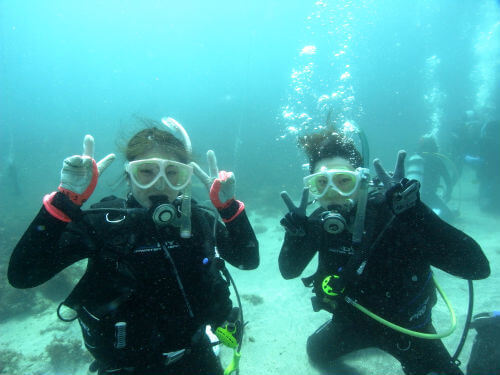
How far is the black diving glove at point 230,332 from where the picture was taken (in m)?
2.96

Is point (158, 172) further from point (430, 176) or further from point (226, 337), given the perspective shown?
point (430, 176)

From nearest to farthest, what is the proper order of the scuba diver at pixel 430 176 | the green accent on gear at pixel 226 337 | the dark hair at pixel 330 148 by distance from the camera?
the green accent on gear at pixel 226 337
the dark hair at pixel 330 148
the scuba diver at pixel 430 176

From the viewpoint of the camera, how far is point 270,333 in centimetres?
577

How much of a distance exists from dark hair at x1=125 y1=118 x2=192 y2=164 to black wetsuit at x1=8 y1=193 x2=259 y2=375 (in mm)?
600

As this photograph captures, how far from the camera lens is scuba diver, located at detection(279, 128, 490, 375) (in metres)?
2.98

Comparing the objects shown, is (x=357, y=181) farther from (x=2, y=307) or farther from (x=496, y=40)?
(x=496, y=40)

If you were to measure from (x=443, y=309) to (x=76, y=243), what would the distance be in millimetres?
7252

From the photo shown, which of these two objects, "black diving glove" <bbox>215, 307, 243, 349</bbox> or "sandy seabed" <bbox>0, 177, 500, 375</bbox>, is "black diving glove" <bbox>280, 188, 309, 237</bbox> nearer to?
"black diving glove" <bbox>215, 307, 243, 349</bbox>

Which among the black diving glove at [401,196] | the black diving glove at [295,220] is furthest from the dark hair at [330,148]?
the black diving glove at [401,196]

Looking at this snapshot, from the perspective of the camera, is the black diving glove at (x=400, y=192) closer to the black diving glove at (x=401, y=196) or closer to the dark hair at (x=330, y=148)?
the black diving glove at (x=401, y=196)

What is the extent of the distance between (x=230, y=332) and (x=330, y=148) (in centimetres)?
264

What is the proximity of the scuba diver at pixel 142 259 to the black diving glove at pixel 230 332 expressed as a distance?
0.01 metres

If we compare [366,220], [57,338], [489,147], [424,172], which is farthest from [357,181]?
[489,147]

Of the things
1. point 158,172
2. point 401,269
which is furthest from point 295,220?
point 158,172
